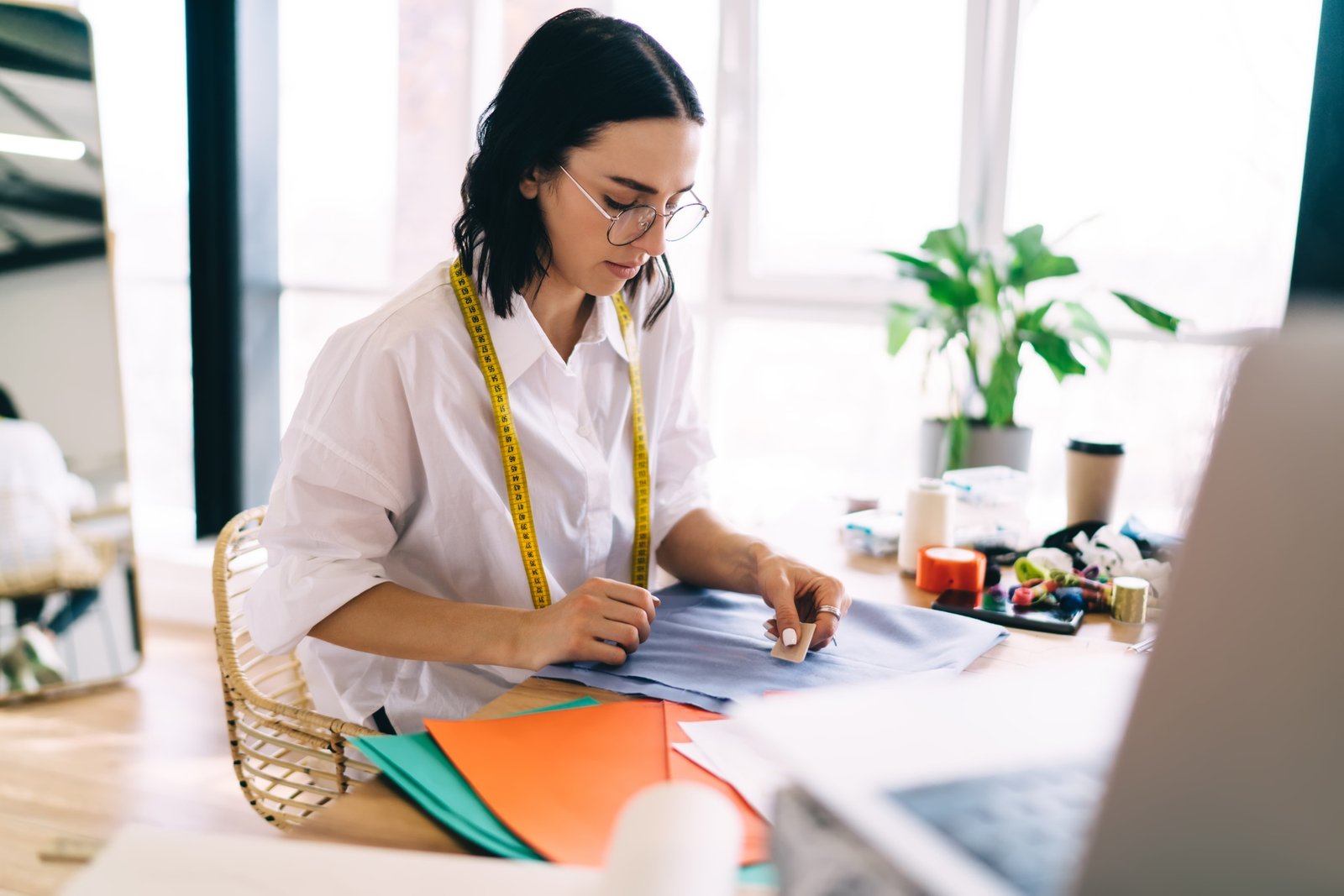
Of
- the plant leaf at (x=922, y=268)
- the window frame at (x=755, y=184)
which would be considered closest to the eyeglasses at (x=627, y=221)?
the plant leaf at (x=922, y=268)

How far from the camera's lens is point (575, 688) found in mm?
1105

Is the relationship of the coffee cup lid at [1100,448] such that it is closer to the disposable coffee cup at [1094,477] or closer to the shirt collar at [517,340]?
the disposable coffee cup at [1094,477]

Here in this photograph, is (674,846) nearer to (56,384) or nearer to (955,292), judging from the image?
(955,292)

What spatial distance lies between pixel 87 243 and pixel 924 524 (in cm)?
259

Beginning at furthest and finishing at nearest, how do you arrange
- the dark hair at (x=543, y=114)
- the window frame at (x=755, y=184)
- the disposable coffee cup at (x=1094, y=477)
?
the window frame at (x=755, y=184) < the disposable coffee cup at (x=1094, y=477) < the dark hair at (x=543, y=114)

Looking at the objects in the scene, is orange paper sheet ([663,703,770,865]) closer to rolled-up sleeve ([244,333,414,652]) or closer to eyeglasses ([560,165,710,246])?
rolled-up sleeve ([244,333,414,652])

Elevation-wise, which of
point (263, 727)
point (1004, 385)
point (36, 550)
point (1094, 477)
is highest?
point (1004, 385)

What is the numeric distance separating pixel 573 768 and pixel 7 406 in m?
2.73

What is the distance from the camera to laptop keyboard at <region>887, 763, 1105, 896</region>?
415 mm

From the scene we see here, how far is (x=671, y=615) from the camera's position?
136 cm

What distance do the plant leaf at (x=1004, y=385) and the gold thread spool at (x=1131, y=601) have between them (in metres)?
0.91

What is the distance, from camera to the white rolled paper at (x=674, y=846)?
1.77 ft

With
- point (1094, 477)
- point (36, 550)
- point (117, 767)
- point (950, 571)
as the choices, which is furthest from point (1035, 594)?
point (36, 550)

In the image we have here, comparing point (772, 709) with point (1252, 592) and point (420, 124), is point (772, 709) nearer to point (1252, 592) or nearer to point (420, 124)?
point (1252, 592)
